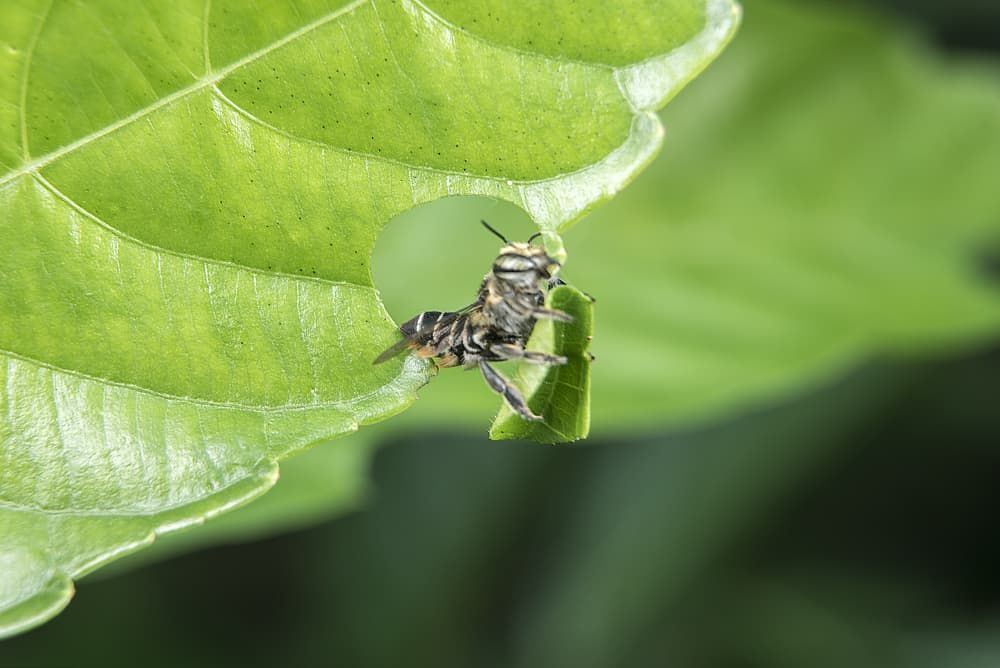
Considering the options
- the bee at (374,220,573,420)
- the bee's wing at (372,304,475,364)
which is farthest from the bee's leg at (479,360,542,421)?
the bee's wing at (372,304,475,364)

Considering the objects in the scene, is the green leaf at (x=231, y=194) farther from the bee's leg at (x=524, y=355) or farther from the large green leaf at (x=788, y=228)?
the large green leaf at (x=788, y=228)

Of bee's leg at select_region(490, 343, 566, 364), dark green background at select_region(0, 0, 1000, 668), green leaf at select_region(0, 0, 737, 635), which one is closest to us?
green leaf at select_region(0, 0, 737, 635)

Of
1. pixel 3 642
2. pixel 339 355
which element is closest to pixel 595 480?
pixel 3 642

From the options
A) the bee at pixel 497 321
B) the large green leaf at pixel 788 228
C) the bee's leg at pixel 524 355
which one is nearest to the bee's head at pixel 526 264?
the bee at pixel 497 321

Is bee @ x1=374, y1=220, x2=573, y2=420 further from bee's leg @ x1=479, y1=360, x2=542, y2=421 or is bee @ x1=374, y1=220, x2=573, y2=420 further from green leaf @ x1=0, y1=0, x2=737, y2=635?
green leaf @ x1=0, y1=0, x2=737, y2=635

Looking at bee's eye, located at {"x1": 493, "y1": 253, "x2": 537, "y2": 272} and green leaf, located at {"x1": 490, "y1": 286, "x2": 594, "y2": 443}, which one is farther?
bee's eye, located at {"x1": 493, "y1": 253, "x2": 537, "y2": 272}

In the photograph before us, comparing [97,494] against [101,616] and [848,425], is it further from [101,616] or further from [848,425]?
[848,425]
